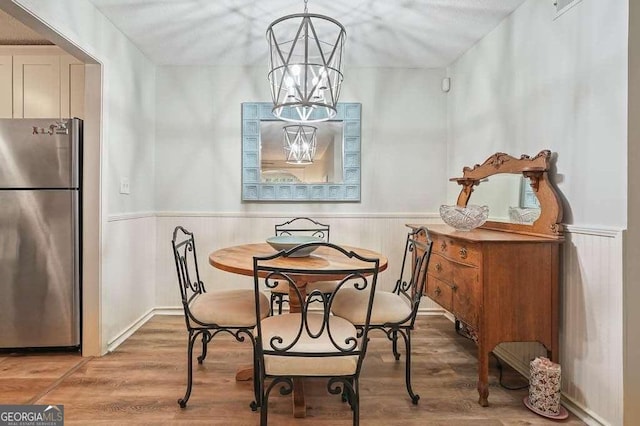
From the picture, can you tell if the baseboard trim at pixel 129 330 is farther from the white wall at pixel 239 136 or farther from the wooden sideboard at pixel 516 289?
the wooden sideboard at pixel 516 289

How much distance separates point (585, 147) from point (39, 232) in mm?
3294

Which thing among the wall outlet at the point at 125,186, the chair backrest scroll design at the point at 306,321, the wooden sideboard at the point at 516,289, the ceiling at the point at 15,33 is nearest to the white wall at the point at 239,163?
the wall outlet at the point at 125,186

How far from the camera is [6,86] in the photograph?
9.27 feet

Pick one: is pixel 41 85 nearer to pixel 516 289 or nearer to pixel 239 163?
pixel 239 163

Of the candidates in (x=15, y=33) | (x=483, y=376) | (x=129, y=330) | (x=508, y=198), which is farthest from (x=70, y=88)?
(x=483, y=376)

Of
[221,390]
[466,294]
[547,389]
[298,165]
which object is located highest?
[298,165]

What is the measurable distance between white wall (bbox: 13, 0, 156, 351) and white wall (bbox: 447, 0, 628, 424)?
277 centimetres

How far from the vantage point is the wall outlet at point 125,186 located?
2.76 m

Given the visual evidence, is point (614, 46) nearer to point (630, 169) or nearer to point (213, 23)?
point (630, 169)

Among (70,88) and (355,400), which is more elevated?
(70,88)

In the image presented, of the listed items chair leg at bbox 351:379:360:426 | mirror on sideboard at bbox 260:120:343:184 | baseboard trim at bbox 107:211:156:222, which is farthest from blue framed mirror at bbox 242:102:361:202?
chair leg at bbox 351:379:360:426

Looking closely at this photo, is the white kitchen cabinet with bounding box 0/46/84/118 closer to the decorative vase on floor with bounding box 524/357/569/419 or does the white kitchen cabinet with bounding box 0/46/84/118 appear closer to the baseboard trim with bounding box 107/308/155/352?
the baseboard trim with bounding box 107/308/155/352

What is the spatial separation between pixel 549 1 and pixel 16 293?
3810 millimetres

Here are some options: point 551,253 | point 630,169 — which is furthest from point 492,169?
point 630,169
